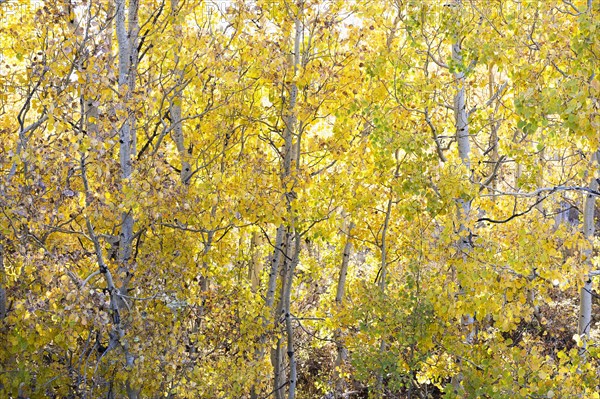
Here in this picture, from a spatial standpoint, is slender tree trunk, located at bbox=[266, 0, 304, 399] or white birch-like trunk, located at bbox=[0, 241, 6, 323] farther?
slender tree trunk, located at bbox=[266, 0, 304, 399]

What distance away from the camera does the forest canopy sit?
493 centimetres

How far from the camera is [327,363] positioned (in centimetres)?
1284

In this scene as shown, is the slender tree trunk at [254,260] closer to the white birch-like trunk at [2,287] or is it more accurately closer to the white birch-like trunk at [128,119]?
the white birch-like trunk at [128,119]

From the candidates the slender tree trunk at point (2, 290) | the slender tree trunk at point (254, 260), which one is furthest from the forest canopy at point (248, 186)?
the slender tree trunk at point (254, 260)

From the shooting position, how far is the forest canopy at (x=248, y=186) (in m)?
4.93

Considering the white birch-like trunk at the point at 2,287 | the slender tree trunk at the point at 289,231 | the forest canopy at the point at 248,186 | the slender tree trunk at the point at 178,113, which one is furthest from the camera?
the slender tree trunk at the point at 289,231

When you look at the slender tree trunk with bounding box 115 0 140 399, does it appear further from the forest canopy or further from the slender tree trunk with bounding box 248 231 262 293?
the slender tree trunk with bounding box 248 231 262 293

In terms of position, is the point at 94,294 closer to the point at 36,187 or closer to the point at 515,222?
the point at 36,187

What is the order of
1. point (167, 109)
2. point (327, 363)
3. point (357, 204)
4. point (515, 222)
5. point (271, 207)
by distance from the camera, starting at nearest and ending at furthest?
1. point (271, 207)
2. point (167, 109)
3. point (357, 204)
4. point (515, 222)
5. point (327, 363)

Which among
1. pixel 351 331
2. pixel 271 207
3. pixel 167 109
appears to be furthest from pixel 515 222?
pixel 167 109

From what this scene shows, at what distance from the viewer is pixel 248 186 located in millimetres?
6512

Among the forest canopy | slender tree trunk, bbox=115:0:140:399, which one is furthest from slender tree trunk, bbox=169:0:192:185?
slender tree trunk, bbox=115:0:140:399

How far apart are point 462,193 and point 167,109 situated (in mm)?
3383

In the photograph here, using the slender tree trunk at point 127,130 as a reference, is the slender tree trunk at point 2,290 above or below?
below
